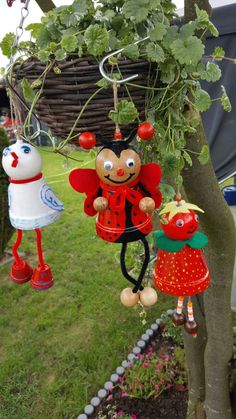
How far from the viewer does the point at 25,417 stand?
97.7 inches

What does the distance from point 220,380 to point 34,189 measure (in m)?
1.43

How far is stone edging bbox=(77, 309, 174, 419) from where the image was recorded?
8.09ft

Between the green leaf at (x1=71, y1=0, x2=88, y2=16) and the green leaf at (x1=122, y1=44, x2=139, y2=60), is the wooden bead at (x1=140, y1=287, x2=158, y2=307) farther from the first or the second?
the green leaf at (x1=71, y1=0, x2=88, y2=16)

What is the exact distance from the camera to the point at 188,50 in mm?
763

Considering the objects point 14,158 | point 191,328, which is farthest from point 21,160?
point 191,328

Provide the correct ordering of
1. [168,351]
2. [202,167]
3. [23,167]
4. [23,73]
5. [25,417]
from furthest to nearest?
1. [168,351]
2. [25,417]
3. [202,167]
4. [23,167]
5. [23,73]

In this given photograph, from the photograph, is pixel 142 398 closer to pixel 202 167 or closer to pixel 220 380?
pixel 220 380

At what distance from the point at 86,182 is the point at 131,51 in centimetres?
35

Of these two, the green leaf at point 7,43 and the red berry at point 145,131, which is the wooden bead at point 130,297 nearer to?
the red berry at point 145,131

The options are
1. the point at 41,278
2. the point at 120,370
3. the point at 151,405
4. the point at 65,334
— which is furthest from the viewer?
the point at 65,334

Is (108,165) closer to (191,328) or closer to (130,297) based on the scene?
(130,297)

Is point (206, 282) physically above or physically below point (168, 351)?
above

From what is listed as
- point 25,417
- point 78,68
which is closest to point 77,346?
point 25,417

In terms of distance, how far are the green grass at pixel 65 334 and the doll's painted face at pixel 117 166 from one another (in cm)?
109
